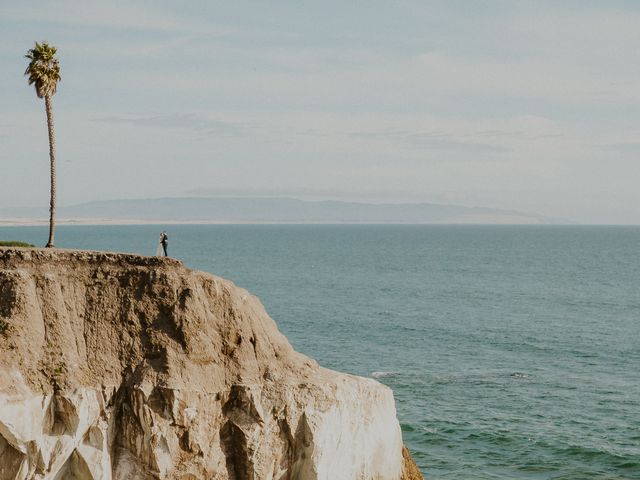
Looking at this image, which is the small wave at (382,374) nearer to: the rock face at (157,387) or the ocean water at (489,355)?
the ocean water at (489,355)

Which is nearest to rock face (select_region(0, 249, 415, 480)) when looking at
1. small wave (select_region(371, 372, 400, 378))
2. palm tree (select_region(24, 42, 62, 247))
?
palm tree (select_region(24, 42, 62, 247))

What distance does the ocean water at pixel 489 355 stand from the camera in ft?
145

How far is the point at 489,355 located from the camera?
68.8 meters

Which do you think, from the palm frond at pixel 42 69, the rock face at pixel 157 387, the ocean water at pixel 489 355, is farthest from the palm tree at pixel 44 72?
the ocean water at pixel 489 355

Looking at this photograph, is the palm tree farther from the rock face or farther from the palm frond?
A: the rock face

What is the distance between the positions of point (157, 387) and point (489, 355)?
4640 cm

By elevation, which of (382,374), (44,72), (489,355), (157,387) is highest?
(44,72)

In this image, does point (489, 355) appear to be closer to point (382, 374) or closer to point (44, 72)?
point (382, 374)

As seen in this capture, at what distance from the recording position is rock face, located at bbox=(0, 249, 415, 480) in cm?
2508

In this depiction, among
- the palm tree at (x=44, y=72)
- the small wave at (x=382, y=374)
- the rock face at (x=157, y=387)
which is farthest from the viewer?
the small wave at (x=382, y=374)

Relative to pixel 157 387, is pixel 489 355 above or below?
below

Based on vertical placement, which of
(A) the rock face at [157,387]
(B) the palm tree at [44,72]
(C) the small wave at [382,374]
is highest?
(B) the palm tree at [44,72]

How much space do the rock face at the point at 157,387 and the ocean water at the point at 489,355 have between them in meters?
14.3

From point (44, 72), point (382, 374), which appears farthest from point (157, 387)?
point (382, 374)
